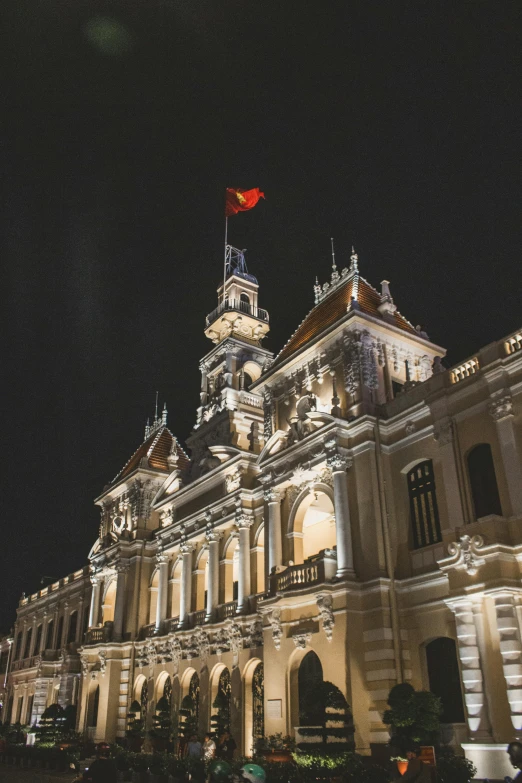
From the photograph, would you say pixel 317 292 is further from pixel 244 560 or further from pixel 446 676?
pixel 446 676

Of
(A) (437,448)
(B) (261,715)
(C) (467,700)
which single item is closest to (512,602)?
(C) (467,700)

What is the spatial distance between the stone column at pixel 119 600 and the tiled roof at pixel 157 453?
7.36m

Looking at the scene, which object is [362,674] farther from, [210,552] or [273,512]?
[210,552]

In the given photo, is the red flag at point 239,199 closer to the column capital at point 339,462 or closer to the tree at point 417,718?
the column capital at point 339,462

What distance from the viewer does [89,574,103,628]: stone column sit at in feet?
155

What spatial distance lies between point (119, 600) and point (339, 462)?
2327cm

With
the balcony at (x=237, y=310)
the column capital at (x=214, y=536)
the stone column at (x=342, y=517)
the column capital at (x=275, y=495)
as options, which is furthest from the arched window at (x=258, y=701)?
the balcony at (x=237, y=310)

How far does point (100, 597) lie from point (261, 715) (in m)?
20.8

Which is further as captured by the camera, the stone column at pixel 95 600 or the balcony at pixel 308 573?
the stone column at pixel 95 600

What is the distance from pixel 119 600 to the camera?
145 ft

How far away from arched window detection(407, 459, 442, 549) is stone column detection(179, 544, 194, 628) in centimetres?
1724

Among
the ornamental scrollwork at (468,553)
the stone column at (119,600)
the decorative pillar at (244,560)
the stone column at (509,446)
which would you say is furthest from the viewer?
the stone column at (119,600)

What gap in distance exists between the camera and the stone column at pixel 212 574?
35.5m

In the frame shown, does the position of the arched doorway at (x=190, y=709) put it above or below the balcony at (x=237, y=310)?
below
